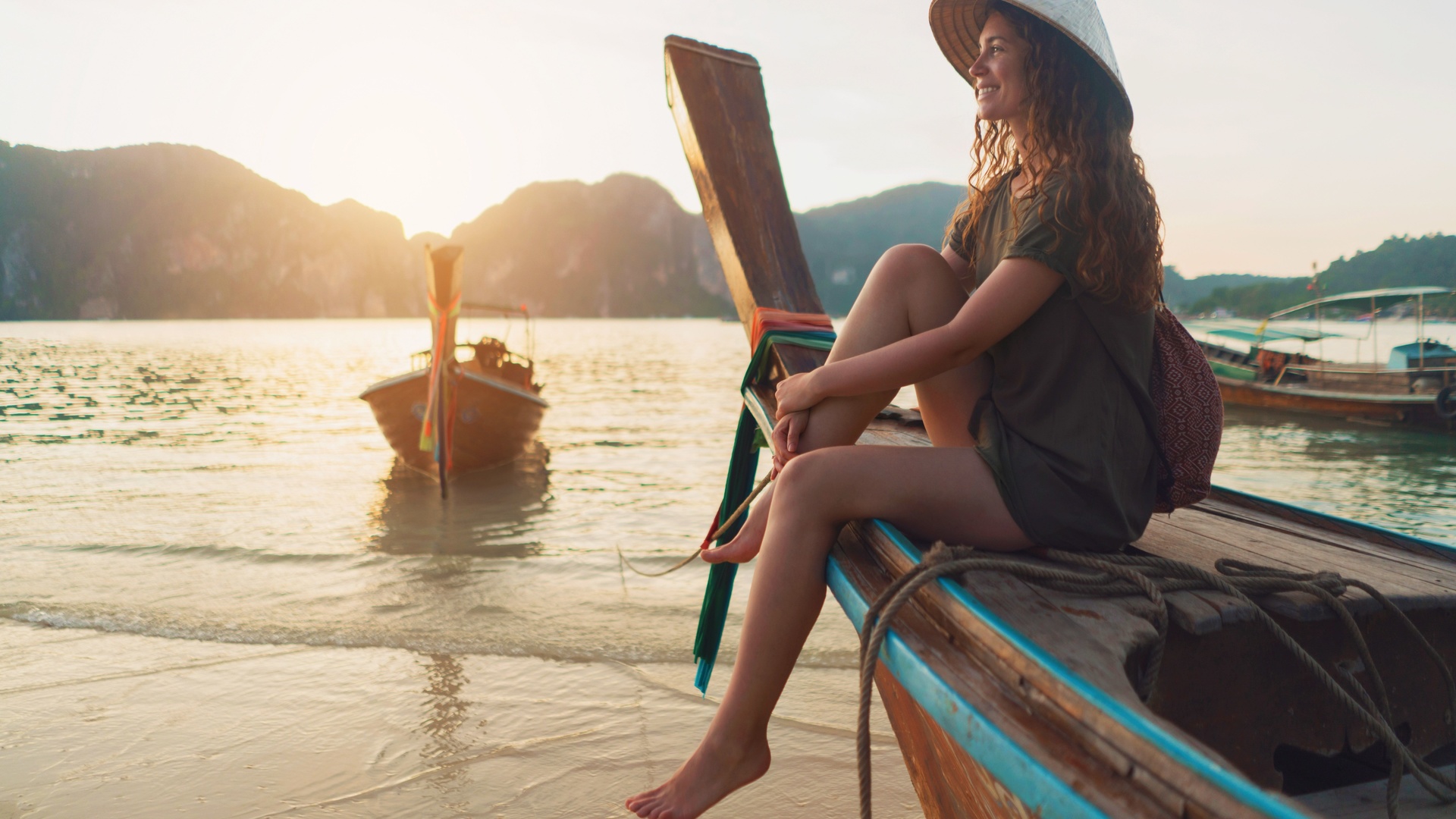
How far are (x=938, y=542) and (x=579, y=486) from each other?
29.2 feet

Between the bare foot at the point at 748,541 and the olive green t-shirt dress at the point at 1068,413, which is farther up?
the olive green t-shirt dress at the point at 1068,413

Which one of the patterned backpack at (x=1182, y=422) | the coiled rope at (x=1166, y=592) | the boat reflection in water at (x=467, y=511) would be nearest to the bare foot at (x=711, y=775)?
the coiled rope at (x=1166, y=592)

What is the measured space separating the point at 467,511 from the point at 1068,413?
26.3 ft

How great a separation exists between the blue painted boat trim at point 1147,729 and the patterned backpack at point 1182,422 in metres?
0.76

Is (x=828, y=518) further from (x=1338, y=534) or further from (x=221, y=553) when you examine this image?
(x=221, y=553)

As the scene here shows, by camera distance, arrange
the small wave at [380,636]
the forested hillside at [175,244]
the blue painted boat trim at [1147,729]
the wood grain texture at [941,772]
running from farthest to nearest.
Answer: the forested hillside at [175,244] → the small wave at [380,636] → the wood grain texture at [941,772] → the blue painted boat trim at [1147,729]

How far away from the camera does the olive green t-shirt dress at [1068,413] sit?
146 centimetres

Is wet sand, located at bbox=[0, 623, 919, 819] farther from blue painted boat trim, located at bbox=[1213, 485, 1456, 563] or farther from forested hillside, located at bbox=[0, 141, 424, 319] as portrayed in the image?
forested hillside, located at bbox=[0, 141, 424, 319]

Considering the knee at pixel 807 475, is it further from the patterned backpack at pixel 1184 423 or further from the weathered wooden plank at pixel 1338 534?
the weathered wooden plank at pixel 1338 534

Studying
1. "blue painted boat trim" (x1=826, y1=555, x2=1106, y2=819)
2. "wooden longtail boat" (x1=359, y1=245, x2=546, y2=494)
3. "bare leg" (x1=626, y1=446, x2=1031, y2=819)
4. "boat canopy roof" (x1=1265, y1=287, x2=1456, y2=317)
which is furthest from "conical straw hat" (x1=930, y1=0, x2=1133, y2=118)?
"boat canopy roof" (x1=1265, y1=287, x2=1456, y2=317)

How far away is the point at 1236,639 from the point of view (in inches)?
51.3

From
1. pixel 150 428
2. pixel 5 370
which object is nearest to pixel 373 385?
pixel 150 428

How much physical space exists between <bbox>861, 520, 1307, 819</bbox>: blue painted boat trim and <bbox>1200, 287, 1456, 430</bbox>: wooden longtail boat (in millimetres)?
17420

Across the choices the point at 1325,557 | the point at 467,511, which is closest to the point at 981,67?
the point at 1325,557
